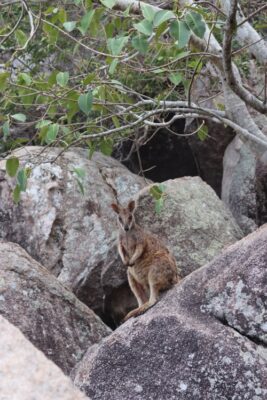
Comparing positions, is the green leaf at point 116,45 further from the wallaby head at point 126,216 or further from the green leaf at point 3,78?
the wallaby head at point 126,216

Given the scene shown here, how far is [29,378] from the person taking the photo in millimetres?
2439

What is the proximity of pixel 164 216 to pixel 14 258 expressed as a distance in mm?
2529

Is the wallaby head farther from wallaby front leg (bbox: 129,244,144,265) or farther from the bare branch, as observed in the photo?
the bare branch

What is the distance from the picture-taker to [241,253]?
21.3 ft

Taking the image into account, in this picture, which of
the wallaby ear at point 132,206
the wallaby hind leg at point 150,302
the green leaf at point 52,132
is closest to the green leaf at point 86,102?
the green leaf at point 52,132

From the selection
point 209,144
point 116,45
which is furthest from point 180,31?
point 209,144

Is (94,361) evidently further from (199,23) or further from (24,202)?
(24,202)

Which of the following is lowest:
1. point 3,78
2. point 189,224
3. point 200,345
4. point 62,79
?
point 189,224

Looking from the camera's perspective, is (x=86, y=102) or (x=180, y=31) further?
(x=86, y=102)

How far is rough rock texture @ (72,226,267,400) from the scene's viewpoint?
228 inches

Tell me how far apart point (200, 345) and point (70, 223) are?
168 inches

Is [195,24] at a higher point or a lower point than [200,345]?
higher

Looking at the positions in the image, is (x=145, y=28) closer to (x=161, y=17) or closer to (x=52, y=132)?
(x=161, y=17)

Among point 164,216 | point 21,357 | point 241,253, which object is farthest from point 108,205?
point 21,357
